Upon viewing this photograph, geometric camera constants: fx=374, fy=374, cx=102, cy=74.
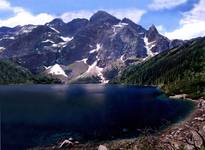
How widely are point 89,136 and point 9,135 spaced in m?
22.5

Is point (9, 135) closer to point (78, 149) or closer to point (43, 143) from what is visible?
point (43, 143)

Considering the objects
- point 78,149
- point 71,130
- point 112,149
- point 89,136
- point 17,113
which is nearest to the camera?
point 112,149

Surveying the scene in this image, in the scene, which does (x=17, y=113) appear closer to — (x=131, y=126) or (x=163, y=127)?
(x=131, y=126)

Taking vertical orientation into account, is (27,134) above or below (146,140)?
below

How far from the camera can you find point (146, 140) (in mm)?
43469

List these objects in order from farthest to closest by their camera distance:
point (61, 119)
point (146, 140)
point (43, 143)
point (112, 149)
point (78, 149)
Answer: point (61, 119), point (43, 143), point (78, 149), point (112, 149), point (146, 140)

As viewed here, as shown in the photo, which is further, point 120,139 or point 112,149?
point 120,139

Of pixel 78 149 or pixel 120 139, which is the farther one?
pixel 120 139

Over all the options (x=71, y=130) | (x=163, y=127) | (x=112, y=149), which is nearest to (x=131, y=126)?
(x=163, y=127)

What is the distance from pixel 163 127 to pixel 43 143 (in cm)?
4018

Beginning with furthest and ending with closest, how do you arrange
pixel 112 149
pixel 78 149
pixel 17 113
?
pixel 17 113 < pixel 78 149 < pixel 112 149

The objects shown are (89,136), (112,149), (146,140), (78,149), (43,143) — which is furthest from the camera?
(89,136)

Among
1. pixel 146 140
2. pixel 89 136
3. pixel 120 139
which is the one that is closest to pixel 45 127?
pixel 89 136

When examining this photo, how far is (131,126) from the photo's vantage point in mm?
121625
